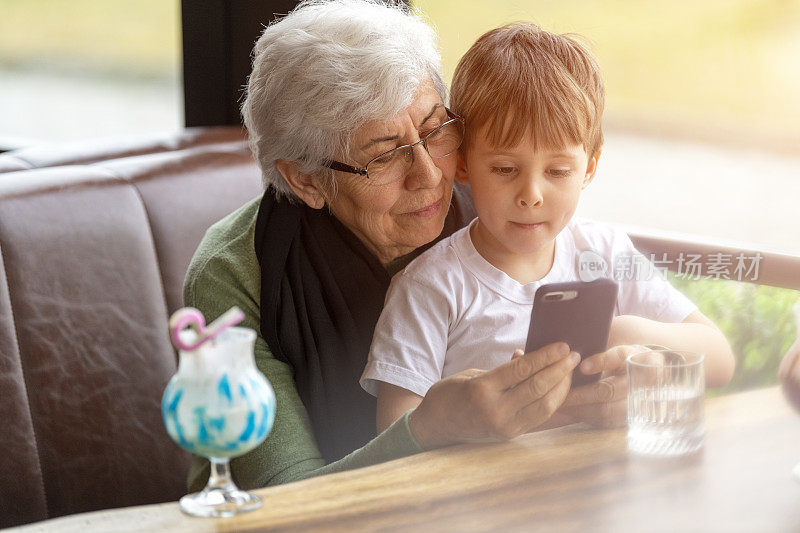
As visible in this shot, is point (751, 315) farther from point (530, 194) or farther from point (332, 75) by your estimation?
point (332, 75)

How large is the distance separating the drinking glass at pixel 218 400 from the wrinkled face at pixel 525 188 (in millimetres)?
616

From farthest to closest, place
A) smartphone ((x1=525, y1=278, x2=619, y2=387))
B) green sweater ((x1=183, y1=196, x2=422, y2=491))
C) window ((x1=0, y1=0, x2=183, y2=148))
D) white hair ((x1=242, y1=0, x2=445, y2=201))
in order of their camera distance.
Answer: window ((x1=0, y1=0, x2=183, y2=148)), white hair ((x1=242, y1=0, x2=445, y2=201)), green sweater ((x1=183, y1=196, x2=422, y2=491)), smartphone ((x1=525, y1=278, x2=619, y2=387))

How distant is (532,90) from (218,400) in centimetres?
74

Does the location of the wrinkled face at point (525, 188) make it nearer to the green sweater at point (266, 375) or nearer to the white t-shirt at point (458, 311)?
the white t-shirt at point (458, 311)

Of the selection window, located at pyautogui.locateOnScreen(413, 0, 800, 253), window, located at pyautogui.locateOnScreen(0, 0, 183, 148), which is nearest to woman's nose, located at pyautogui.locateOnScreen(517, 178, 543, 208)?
window, located at pyautogui.locateOnScreen(413, 0, 800, 253)

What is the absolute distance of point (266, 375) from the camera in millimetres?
1515

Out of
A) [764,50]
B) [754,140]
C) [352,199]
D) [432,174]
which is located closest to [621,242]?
[432,174]

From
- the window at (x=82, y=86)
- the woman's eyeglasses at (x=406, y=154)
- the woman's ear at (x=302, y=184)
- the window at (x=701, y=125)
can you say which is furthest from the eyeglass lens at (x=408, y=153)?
the window at (x=82, y=86)

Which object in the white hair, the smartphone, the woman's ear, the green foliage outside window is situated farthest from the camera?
the green foliage outside window

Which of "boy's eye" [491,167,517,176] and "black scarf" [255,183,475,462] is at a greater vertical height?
"boy's eye" [491,167,517,176]

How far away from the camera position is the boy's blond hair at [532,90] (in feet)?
4.51

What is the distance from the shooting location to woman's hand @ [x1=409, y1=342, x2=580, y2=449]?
115cm

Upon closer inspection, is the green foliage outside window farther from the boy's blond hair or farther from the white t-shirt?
the boy's blond hair

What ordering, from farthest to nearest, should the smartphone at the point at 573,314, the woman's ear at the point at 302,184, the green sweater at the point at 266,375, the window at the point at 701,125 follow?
the window at the point at 701,125
the woman's ear at the point at 302,184
the green sweater at the point at 266,375
the smartphone at the point at 573,314
